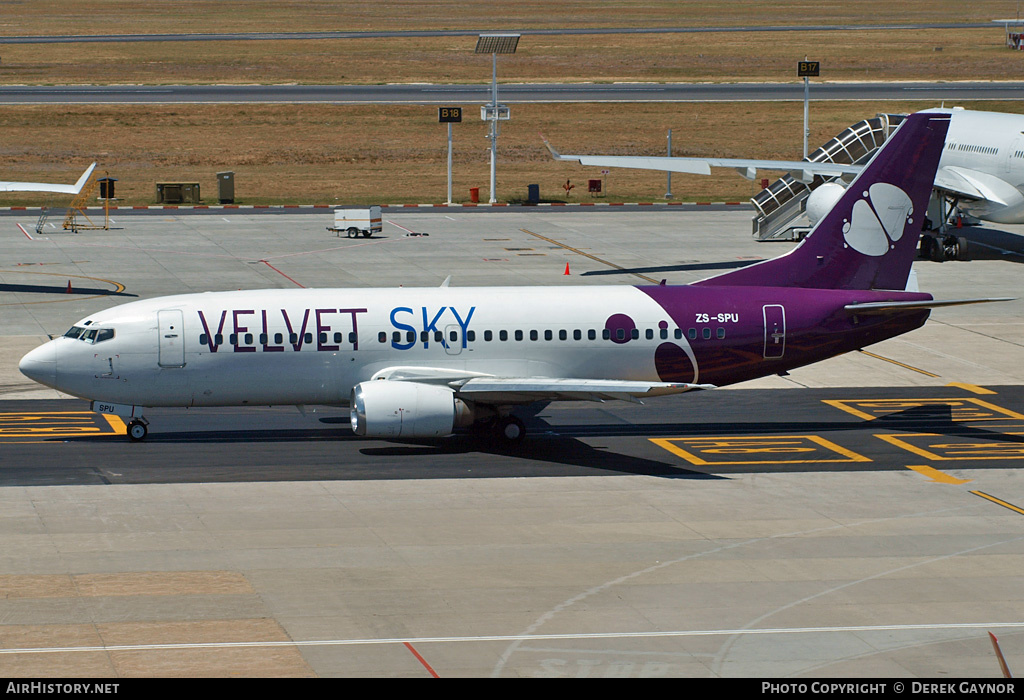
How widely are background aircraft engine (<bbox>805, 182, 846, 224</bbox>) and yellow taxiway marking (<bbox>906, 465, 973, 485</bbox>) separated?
34.6 m

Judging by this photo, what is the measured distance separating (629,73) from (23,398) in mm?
127390

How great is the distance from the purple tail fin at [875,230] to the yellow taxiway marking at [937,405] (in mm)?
3981

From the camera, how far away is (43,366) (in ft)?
114

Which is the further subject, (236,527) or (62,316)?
(62,316)

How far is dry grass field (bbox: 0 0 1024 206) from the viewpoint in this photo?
102 metres

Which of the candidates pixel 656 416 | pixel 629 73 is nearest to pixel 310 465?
pixel 656 416

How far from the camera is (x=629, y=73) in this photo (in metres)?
160

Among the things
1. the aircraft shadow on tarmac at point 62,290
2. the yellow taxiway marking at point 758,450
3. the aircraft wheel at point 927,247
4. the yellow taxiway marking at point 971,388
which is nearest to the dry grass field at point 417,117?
the aircraft wheel at point 927,247

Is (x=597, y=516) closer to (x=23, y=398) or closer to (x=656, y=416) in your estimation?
(x=656, y=416)

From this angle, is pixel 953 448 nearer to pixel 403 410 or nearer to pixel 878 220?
pixel 878 220

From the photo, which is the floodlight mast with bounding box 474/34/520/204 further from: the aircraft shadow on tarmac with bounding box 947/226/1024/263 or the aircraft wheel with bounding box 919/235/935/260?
the aircraft wheel with bounding box 919/235/935/260

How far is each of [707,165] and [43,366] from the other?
37.6m

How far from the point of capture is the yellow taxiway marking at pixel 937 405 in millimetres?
39281

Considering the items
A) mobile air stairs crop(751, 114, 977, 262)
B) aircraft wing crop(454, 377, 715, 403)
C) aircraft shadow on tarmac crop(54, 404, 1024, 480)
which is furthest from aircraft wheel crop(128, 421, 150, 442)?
mobile air stairs crop(751, 114, 977, 262)
